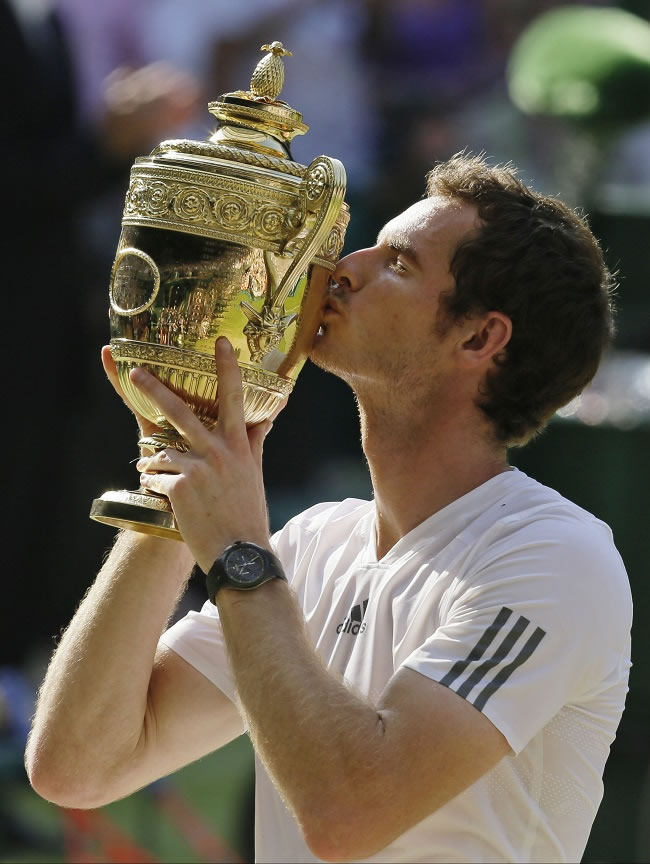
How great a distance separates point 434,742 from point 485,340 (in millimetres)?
963

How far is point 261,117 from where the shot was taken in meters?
3.01

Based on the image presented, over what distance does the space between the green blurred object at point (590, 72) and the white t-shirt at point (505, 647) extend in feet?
9.46

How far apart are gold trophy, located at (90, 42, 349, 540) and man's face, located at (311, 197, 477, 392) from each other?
10 cm

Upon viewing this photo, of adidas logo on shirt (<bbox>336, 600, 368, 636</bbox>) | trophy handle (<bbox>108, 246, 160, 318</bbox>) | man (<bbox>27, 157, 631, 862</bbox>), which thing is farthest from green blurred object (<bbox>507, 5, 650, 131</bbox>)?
adidas logo on shirt (<bbox>336, 600, 368, 636</bbox>)

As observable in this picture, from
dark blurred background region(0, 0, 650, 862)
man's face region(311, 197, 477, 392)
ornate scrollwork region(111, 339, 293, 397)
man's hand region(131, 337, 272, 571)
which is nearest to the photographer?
man's hand region(131, 337, 272, 571)

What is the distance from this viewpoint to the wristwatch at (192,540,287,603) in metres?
2.71

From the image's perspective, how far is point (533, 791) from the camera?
2756 millimetres

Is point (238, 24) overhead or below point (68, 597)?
overhead

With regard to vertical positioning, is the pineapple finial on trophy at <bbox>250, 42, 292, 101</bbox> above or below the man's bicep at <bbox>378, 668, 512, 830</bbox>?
above

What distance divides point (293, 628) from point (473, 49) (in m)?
5.71

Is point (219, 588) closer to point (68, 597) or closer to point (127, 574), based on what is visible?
point (127, 574)

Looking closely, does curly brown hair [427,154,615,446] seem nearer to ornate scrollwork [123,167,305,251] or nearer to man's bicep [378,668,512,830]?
ornate scrollwork [123,167,305,251]

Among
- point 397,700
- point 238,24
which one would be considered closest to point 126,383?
point 397,700

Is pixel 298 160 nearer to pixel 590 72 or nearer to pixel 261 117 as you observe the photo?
pixel 590 72
